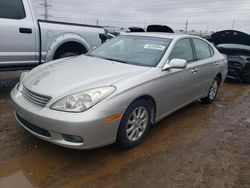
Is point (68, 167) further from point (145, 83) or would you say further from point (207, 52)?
point (207, 52)

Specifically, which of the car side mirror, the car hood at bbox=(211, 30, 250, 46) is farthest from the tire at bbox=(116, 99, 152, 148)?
the car hood at bbox=(211, 30, 250, 46)

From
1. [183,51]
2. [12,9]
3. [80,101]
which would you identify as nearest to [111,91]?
[80,101]

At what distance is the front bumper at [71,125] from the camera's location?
2848 millimetres

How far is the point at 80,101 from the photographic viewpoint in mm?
2961

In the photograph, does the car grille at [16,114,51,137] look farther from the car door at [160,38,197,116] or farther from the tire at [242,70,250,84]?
the tire at [242,70,250,84]

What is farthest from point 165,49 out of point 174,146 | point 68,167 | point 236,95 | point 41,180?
point 236,95

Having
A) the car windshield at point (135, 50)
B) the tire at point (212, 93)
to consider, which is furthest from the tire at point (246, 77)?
the car windshield at point (135, 50)

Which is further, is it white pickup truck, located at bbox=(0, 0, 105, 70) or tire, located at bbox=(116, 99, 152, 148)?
white pickup truck, located at bbox=(0, 0, 105, 70)

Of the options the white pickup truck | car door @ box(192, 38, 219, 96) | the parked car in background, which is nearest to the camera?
car door @ box(192, 38, 219, 96)

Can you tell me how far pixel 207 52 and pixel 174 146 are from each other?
2.45 m

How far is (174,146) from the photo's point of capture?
3.79 m

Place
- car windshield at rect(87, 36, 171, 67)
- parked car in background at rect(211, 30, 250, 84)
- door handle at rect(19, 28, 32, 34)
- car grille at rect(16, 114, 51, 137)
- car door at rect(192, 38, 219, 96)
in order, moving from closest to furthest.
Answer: car grille at rect(16, 114, 51, 137) → car windshield at rect(87, 36, 171, 67) → car door at rect(192, 38, 219, 96) → door handle at rect(19, 28, 32, 34) → parked car in background at rect(211, 30, 250, 84)

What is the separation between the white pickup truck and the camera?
4980 mm

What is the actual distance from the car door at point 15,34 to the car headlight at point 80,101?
2605 mm
